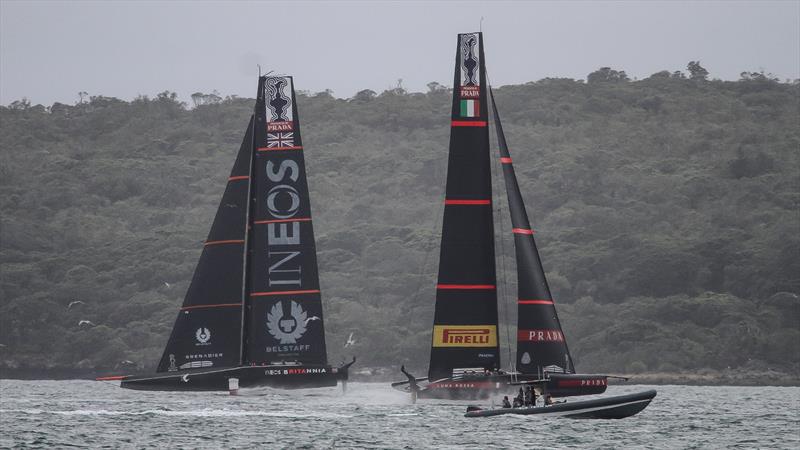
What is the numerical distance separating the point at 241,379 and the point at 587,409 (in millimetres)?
20446

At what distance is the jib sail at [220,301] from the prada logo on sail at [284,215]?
156 cm

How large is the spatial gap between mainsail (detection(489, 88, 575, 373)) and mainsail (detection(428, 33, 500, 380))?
2.79ft

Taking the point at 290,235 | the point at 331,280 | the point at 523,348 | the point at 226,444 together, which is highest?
the point at 331,280

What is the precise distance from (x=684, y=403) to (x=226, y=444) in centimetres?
3632

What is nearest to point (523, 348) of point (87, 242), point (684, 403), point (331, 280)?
point (684, 403)

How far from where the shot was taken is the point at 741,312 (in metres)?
142

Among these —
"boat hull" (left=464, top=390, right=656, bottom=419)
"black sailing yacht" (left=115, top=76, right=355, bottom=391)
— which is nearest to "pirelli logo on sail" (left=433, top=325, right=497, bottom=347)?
"boat hull" (left=464, top=390, right=656, bottom=419)

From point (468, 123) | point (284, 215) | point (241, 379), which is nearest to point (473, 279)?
point (468, 123)

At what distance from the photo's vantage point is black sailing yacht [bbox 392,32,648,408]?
57500 mm

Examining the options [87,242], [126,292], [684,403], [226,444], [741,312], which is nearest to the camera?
[226,444]

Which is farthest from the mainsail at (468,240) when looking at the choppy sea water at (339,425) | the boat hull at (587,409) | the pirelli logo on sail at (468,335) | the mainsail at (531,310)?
the boat hull at (587,409)

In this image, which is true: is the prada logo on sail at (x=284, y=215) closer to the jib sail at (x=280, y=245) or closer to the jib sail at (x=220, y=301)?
the jib sail at (x=280, y=245)

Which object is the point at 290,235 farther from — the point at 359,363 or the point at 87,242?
the point at 87,242

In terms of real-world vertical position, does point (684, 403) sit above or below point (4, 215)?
below
